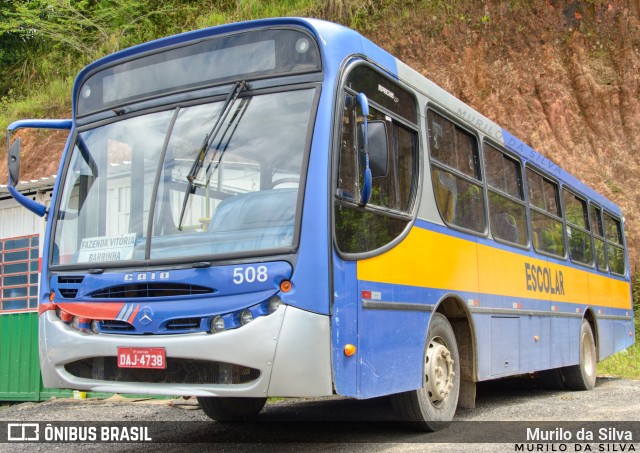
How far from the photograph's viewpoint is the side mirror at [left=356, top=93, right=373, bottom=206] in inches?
210

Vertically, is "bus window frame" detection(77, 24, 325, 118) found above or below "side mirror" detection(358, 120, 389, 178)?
above

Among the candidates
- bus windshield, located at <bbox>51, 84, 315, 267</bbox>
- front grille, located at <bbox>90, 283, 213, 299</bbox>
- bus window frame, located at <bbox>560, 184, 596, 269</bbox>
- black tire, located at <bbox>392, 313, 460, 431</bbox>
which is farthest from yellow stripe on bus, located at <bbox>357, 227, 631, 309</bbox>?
front grille, located at <bbox>90, 283, 213, 299</bbox>

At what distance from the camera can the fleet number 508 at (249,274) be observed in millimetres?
5055

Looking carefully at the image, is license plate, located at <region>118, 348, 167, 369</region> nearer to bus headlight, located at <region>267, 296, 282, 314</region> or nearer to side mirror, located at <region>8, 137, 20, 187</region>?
bus headlight, located at <region>267, 296, 282, 314</region>

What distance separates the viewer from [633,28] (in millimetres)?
21750

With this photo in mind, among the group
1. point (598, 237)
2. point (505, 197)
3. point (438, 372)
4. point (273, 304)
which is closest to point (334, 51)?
point (273, 304)

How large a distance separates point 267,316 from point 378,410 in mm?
3969

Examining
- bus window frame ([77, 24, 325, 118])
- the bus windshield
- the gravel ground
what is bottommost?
the gravel ground

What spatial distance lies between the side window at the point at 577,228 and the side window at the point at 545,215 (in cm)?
51

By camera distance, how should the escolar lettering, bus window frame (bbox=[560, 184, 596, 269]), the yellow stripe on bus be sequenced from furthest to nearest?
bus window frame (bbox=[560, 184, 596, 269]), the escolar lettering, the yellow stripe on bus

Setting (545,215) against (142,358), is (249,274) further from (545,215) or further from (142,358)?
(545,215)

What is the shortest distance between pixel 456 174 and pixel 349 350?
283cm

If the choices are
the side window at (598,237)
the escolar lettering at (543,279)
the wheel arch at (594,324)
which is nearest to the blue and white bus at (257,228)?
the escolar lettering at (543,279)

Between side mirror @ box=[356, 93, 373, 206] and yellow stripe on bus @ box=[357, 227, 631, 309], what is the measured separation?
1.56 ft
